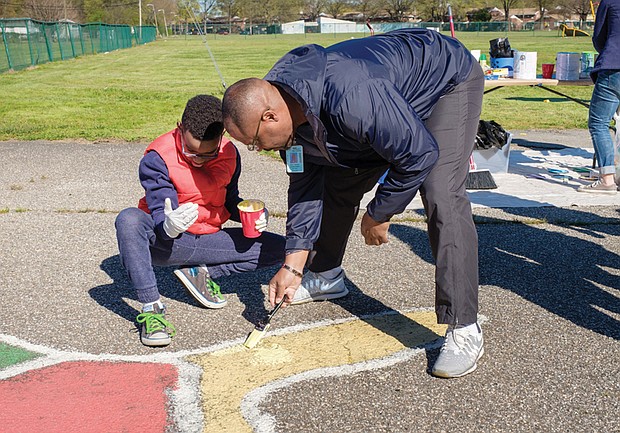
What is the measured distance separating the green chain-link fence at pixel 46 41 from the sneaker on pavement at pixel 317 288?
22305mm

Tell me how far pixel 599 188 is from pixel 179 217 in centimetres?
472

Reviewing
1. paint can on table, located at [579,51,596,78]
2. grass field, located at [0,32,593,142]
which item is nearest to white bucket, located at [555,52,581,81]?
paint can on table, located at [579,51,596,78]

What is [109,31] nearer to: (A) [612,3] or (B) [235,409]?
(A) [612,3]

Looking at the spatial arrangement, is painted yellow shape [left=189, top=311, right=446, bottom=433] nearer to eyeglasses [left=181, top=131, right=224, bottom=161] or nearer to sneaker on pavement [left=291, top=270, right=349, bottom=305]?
sneaker on pavement [left=291, top=270, right=349, bottom=305]

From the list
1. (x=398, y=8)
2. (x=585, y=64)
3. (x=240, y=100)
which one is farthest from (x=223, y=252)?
(x=398, y=8)

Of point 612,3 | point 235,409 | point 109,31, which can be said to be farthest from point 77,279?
point 109,31

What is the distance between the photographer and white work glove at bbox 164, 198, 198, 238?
11.4 feet

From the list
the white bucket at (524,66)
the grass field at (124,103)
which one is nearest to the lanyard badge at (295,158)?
the white bucket at (524,66)

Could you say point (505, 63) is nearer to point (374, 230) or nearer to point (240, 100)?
point (374, 230)

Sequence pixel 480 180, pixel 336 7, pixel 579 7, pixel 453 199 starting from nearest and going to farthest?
1. pixel 453 199
2. pixel 480 180
3. pixel 579 7
4. pixel 336 7

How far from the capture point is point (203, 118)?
3.52 m

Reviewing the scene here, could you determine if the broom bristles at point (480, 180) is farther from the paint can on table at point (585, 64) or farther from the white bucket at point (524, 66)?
the paint can on table at point (585, 64)

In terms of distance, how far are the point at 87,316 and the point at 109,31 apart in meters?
41.3

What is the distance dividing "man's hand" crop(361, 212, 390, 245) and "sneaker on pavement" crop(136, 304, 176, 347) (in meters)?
1.14
